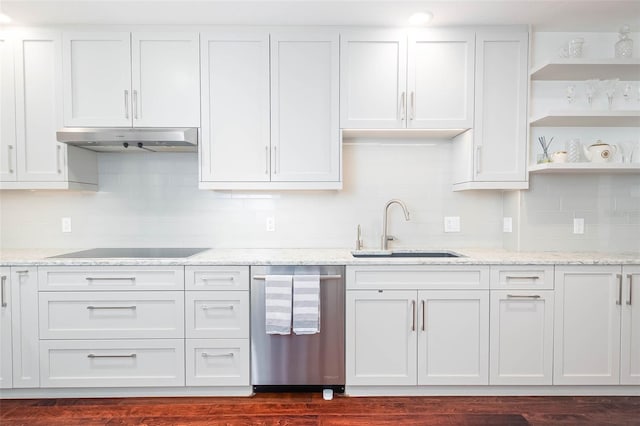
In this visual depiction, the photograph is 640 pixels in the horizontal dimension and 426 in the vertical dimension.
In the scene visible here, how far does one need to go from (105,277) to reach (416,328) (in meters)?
1.92

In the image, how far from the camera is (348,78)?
7.67 feet

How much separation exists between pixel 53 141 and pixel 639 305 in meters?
3.88

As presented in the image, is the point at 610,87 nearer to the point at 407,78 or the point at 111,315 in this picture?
the point at 407,78

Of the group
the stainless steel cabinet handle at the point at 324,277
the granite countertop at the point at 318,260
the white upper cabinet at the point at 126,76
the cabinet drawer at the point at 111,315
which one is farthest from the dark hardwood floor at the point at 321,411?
the white upper cabinet at the point at 126,76

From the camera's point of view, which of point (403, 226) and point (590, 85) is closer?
point (590, 85)

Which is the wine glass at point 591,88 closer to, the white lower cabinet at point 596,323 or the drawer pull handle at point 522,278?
the white lower cabinet at point 596,323

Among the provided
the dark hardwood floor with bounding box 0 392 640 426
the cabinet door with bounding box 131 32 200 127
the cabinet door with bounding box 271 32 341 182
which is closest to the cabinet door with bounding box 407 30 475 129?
the cabinet door with bounding box 271 32 341 182

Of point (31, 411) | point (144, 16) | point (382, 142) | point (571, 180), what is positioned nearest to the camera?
point (31, 411)

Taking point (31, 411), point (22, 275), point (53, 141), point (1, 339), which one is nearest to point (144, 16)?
point (53, 141)

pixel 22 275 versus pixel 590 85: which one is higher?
pixel 590 85

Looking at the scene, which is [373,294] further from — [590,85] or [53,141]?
[53,141]

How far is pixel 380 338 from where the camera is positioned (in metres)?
2.15

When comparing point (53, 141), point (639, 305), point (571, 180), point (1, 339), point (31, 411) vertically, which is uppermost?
point (53, 141)

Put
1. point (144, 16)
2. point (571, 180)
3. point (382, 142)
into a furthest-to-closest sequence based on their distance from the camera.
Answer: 1. point (382, 142)
2. point (571, 180)
3. point (144, 16)
